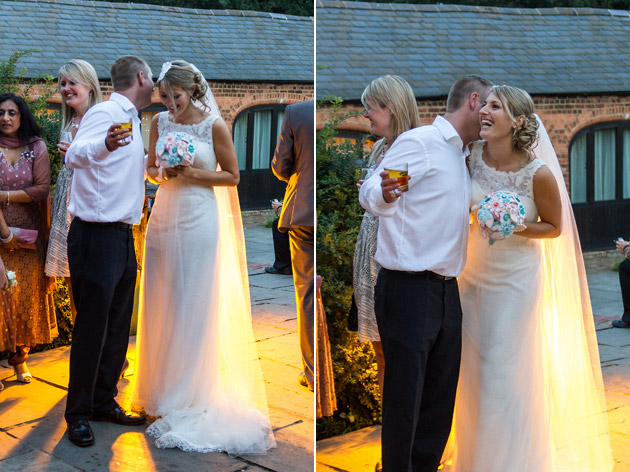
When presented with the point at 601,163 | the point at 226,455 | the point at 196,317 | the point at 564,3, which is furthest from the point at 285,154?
the point at 564,3

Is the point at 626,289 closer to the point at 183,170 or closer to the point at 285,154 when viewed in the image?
the point at 183,170

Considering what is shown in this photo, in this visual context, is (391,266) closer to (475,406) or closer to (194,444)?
Result: (475,406)

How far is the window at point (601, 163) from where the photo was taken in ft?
35.5

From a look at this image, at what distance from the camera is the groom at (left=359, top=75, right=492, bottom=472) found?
2.50 metres

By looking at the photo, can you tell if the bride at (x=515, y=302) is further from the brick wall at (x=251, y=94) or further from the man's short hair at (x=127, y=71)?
the man's short hair at (x=127, y=71)

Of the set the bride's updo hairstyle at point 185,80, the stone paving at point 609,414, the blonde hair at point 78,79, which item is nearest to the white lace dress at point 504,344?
the stone paving at point 609,414

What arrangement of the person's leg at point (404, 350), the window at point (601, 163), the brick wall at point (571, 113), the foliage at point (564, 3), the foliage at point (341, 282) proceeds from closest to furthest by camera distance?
1. the person's leg at point (404, 350)
2. the foliage at point (341, 282)
3. the brick wall at point (571, 113)
4. the window at point (601, 163)
5. the foliage at point (564, 3)

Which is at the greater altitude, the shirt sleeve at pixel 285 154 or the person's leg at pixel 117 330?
the shirt sleeve at pixel 285 154

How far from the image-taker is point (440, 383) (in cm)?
264

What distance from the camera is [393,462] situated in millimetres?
2574

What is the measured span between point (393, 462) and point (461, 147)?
3.58ft

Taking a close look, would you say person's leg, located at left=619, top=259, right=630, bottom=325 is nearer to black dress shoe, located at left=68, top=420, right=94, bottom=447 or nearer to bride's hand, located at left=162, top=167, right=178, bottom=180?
bride's hand, located at left=162, top=167, right=178, bottom=180

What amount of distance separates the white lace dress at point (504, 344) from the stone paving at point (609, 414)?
2.01 feet

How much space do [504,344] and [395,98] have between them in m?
0.99
